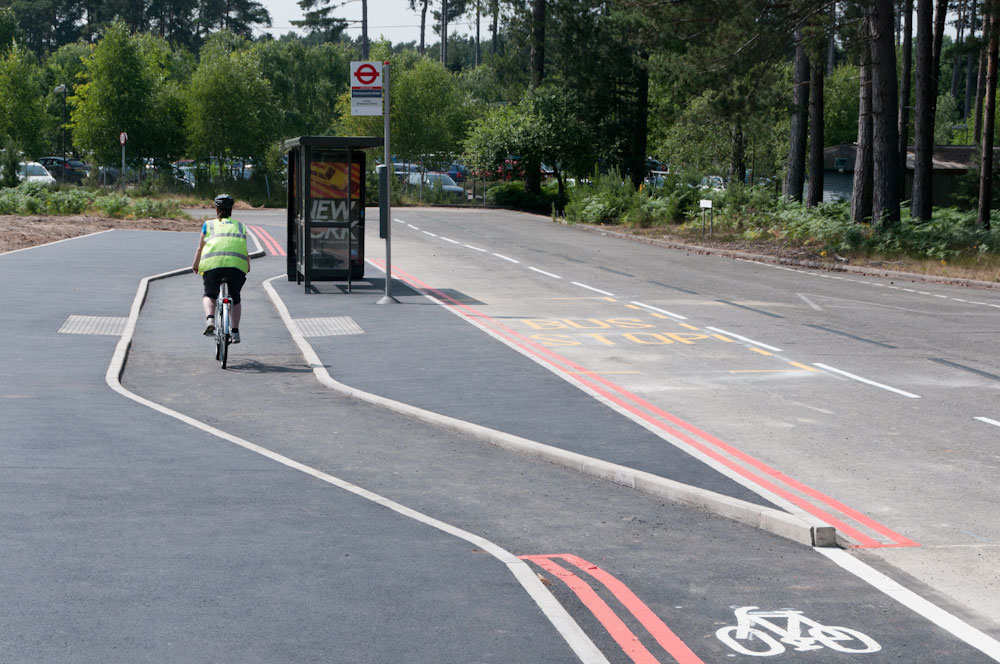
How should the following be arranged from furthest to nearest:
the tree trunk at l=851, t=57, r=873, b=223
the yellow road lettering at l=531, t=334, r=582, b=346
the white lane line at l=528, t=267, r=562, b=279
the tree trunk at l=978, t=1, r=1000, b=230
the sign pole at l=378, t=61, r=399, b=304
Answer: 1. the tree trunk at l=851, t=57, r=873, b=223
2. the tree trunk at l=978, t=1, r=1000, b=230
3. the white lane line at l=528, t=267, r=562, b=279
4. the sign pole at l=378, t=61, r=399, b=304
5. the yellow road lettering at l=531, t=334, r=582, b=346

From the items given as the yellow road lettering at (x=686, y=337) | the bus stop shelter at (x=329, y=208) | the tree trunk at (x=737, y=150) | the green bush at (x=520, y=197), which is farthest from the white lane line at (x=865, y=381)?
the green bush at (x=520, y=197)

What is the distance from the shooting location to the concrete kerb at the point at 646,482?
7094 millimetres

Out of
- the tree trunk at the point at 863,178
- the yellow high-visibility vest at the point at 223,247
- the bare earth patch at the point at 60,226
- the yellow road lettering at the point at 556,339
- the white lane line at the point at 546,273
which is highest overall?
the tree trunk at the point at 863,178

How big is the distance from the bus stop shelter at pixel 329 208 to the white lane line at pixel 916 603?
1593 centimetres

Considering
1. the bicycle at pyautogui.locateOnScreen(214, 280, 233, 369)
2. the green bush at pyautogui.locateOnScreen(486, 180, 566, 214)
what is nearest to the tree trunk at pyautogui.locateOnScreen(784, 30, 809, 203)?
the green bush at pyautogui.locateOnScreen(486, 180, 566, 214)

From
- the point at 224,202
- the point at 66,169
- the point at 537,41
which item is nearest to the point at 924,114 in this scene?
the point at 224,202

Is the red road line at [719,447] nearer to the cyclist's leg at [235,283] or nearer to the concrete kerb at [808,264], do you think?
the cyclist's leg at [235,283]

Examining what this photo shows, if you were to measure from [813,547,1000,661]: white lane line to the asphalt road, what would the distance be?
25mm

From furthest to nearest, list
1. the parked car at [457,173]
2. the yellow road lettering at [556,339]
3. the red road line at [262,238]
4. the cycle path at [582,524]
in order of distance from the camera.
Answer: the parked car at [457,173], the red road line at [262,238], the yellow road lettering at [556,339], the cycle path at [582,524]

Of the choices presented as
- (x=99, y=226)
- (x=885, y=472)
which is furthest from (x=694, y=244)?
(x=885, y=472)

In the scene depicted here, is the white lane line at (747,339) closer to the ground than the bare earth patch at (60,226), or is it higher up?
closer to the ground

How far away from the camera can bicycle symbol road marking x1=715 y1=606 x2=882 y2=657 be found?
5.31m

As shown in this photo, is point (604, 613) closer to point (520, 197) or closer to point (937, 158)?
point (937, 158)

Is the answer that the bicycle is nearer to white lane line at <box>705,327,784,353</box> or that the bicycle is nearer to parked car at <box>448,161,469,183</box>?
white lane line at <box>705,327,784,353</box>
